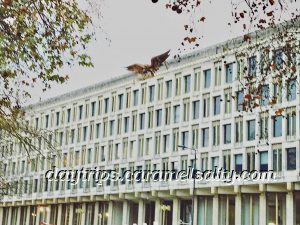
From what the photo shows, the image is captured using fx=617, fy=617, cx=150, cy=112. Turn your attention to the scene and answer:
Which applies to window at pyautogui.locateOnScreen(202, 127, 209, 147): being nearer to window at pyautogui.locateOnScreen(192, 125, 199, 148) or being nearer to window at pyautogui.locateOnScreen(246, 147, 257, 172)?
window at pyautogui.locateOnScreen(192, 125, 199, 148)

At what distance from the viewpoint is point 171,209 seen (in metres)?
62.5

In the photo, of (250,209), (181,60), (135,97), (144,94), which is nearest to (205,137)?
(250,209)

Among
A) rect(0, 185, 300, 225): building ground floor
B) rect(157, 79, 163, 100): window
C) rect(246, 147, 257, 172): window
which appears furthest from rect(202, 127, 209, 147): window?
rect(157, 79, 163, 100): window

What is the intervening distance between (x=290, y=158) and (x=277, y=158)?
1.29 m

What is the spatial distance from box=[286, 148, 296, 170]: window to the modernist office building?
0.10 metres

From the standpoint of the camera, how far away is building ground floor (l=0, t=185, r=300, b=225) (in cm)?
5125

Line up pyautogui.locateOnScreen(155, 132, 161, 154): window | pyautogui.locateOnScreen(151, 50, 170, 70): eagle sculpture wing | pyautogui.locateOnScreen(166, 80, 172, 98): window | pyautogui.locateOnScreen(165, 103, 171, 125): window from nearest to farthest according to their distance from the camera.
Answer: pyautogui.locateOnScreen(151, 50, 170, 70): eagle sculpture wing → pyautogui.locateOnScreen(165, 103, 171, 125): window → pyautogui.locateOnScreen(155, 132, 161, 154): window → pyautogui.locateOnScreen(166, 80, 172, 98): window

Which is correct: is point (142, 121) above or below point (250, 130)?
above

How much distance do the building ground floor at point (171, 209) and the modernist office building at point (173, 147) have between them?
0.09 metres

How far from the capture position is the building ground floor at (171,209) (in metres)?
51.2

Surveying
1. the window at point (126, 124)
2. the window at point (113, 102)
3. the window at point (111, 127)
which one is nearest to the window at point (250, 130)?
the window at point (126, 124)

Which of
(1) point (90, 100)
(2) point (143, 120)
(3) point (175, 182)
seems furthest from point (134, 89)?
(3) point (175, 182)

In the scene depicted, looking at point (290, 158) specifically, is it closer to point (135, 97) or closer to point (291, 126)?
point (291, 126)

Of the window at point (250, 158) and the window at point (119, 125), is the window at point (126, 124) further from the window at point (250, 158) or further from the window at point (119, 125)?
the window at point (250, 158)
